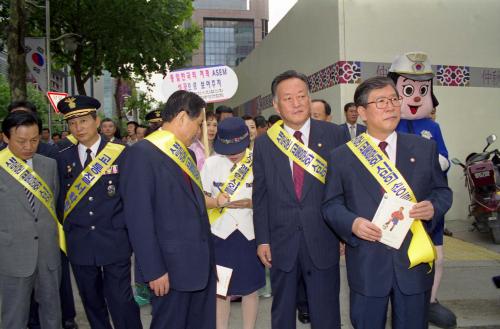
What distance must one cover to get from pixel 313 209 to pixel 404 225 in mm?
614

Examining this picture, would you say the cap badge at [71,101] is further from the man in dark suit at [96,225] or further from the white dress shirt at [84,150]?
the white dress shirt at [84,150]

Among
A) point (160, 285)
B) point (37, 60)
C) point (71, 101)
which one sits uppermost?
point (37, 60)

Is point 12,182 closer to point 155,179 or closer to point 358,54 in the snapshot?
point 155,179

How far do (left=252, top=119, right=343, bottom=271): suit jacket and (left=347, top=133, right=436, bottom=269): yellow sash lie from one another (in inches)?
17.8

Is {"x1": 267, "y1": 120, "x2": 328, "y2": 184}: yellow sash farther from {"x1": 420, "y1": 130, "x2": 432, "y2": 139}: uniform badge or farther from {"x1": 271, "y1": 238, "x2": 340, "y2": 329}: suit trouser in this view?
{"x1": 420, "y1": 130, "x2": 432, "y2": 139}: uniform badge

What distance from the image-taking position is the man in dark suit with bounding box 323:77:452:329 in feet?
8.36

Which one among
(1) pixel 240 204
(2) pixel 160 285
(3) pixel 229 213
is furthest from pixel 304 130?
(2) pixel 160 285

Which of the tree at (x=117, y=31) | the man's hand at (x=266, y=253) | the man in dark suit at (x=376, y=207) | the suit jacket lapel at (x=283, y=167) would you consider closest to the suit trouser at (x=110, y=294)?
the man's hand at (x=266, y=253)

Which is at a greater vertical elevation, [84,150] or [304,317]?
[84,150]

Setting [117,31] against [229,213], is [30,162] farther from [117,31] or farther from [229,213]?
[117,31]

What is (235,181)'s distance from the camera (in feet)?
11.5

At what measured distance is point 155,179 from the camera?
2631 mm

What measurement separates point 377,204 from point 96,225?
193 centimetres

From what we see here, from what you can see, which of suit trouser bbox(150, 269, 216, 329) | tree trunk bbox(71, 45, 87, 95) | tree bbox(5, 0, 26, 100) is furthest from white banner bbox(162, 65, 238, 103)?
tree trunk bbox(71, 45, 87, 95)
